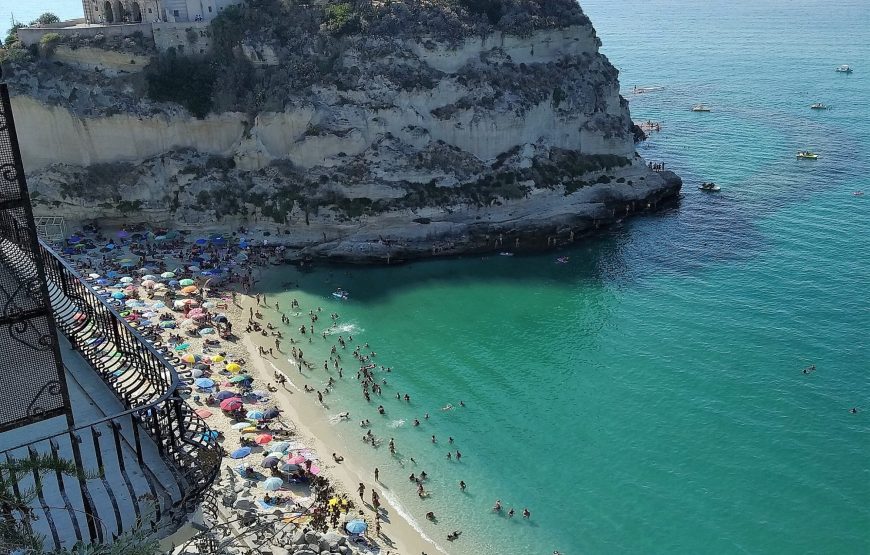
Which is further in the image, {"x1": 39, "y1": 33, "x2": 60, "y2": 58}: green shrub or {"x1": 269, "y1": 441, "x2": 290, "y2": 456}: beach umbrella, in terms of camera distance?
{"x1": 39, "y1": 33, "x2": 60, "y2": 58}: green shrub

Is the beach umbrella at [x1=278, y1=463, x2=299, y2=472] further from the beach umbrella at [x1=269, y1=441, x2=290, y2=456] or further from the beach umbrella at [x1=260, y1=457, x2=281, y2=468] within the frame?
the beach umbrella at [x1=269, y1=441, x2=290, y2=456]

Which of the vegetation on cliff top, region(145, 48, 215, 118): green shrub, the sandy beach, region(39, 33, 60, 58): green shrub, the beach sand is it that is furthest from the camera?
the vegetation on cliff top

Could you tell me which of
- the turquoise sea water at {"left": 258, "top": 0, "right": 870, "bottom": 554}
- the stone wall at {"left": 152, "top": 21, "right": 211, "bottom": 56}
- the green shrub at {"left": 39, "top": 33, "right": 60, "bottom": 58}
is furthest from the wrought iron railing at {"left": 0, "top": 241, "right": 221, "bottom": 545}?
the green shrub at {"left": 39, "top": 33, "right": 60, "bottom": 58}

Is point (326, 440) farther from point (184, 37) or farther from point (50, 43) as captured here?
point (50, 43)

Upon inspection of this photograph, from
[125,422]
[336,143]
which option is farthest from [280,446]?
[336,143]

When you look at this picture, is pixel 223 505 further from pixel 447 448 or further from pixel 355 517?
pixel 447 448

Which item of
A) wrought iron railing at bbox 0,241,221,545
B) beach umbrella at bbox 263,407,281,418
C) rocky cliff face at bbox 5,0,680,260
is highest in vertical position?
rocky cliff face at bbox 5,0,680,260

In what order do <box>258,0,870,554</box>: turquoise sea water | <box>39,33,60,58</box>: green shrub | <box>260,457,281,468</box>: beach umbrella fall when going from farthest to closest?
1. <box>39,33,60,58</box>: green shrub
2. <box>260,457,281,468</box>: beach umbrella
3. <box>258,0,870,554</box>: turquoise sea water
